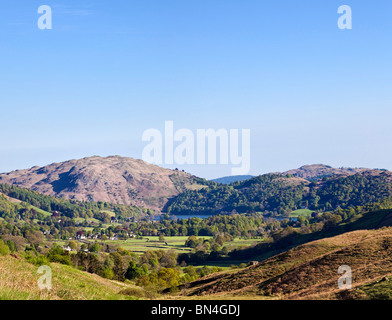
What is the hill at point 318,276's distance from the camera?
132 ft

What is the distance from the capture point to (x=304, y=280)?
5353cm

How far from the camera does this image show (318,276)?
2096 inches

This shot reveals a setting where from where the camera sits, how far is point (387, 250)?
56938 mm

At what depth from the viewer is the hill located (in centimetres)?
4034

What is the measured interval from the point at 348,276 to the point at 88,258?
8688 cm
